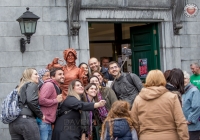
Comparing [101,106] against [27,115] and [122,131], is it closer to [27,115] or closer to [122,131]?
[27,115]

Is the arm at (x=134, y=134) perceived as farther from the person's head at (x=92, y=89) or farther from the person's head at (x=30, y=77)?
the person's head at (x=30, y=77)

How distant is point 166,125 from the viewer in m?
6.50

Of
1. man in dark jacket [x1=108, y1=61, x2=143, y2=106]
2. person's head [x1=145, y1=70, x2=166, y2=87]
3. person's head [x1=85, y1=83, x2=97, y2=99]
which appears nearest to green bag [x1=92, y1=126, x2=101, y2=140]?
person's head [x1=85, y1=83, x2=97, y2=99]

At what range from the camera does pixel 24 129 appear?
26.5ft

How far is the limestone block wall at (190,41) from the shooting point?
1257 cm

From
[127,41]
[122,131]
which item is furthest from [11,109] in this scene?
[127,41]

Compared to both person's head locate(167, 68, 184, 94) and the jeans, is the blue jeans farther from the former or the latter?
person's head locate(167, 68, 184, 94)

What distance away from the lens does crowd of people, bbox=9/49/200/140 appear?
655cm

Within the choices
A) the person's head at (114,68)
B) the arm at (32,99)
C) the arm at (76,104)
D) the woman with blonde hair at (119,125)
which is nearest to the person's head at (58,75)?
the arm at (32,99)

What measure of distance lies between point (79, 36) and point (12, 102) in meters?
3.70

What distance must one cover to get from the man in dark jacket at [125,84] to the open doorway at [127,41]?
10.1ft

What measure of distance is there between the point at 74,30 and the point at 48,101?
3331mm

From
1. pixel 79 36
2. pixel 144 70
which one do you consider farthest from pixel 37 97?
pixel 144 70

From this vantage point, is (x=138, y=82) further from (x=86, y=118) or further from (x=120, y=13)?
(x=120, y=13)
